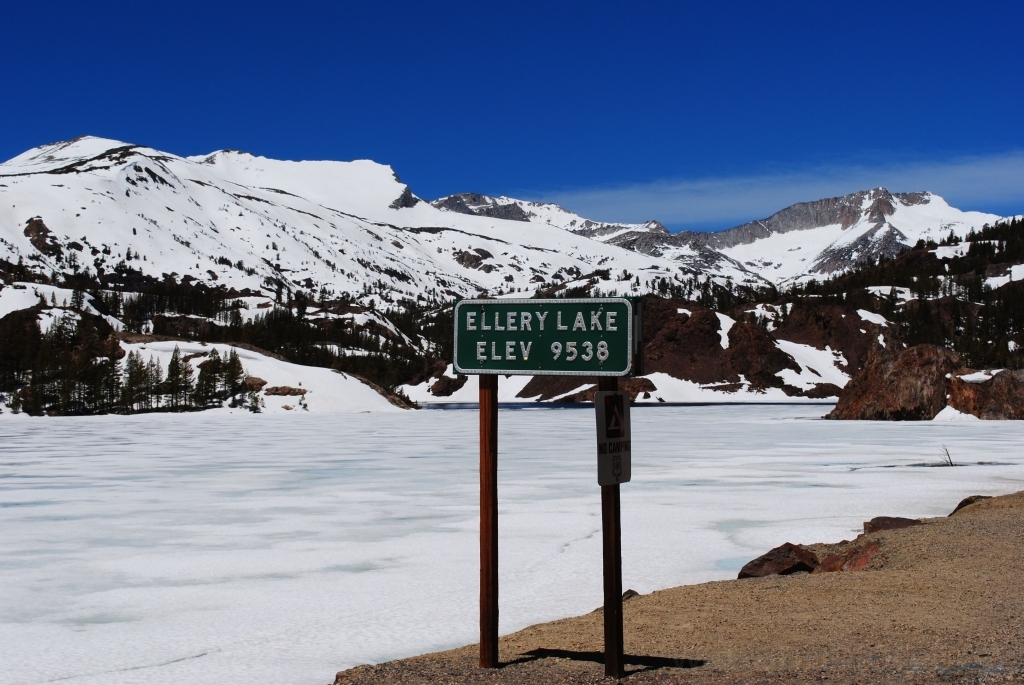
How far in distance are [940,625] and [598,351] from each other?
3.82 m

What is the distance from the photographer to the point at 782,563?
11.7 m

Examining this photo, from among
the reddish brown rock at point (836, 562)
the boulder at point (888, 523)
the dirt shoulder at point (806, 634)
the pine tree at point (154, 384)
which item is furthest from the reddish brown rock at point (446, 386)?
the dirt shoulder at point (806, 634)

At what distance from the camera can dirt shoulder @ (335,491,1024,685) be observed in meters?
6.94

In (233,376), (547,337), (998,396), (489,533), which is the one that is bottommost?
(489,533)

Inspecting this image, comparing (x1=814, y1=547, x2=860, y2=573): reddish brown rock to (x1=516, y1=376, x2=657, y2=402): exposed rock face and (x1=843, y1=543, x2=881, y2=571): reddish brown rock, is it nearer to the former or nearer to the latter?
(x1=843, y1=543, x2=881, y2=571): reddish brown rock

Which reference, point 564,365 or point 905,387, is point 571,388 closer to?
point 905,387

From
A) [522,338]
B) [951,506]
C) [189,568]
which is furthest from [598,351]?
[951,506]

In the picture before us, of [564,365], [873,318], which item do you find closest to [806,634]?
[564,365]

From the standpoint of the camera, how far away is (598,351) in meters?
7.18

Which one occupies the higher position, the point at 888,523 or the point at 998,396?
the point at 998,396

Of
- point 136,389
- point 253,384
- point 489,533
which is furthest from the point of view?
point 253,384

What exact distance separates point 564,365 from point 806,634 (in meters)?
3.13

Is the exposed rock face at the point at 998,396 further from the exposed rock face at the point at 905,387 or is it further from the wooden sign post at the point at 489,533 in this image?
the wooden sign post at the point at 489,533

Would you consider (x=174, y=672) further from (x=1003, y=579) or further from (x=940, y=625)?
(x=1003, y=579)
